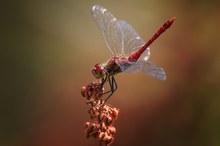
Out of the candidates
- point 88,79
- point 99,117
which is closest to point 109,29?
point 99,117

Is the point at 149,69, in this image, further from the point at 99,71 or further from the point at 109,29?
the point at 109,29

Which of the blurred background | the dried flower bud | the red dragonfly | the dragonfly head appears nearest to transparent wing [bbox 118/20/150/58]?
the red dragonfly

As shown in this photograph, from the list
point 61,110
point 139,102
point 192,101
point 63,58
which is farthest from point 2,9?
point 192,101

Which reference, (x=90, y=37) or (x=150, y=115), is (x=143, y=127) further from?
(x=90, y=37)

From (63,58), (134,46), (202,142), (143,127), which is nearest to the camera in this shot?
(134,46)

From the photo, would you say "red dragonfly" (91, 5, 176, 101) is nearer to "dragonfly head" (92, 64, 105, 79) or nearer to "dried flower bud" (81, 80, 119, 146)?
"dragonfly head" (92, 64, 105, 79)
